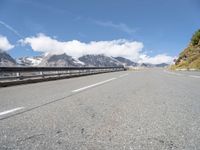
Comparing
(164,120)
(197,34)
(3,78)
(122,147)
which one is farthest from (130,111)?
Answer: (197,34)

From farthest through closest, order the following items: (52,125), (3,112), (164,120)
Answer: (3,112), (164,120), (52,125)

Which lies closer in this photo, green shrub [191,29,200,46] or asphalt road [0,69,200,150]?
asphalt road [0,69,200,150]

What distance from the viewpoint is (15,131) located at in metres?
3.68

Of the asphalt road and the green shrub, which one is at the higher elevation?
the green shrub

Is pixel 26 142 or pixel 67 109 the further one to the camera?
pixel 67 109

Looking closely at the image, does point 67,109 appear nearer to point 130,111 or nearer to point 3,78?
point 130,111

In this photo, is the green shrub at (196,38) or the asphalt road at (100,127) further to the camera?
the green shrub at (196,38)

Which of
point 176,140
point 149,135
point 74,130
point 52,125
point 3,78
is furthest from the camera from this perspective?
point 3,78

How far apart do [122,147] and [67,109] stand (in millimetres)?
2761

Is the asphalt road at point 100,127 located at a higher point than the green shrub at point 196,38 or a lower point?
lower

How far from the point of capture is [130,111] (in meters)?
5.30

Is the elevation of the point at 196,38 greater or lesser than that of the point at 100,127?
greater

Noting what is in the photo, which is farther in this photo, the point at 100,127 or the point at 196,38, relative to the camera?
the point at 196,38

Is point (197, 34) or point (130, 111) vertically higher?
point (197, 34)
